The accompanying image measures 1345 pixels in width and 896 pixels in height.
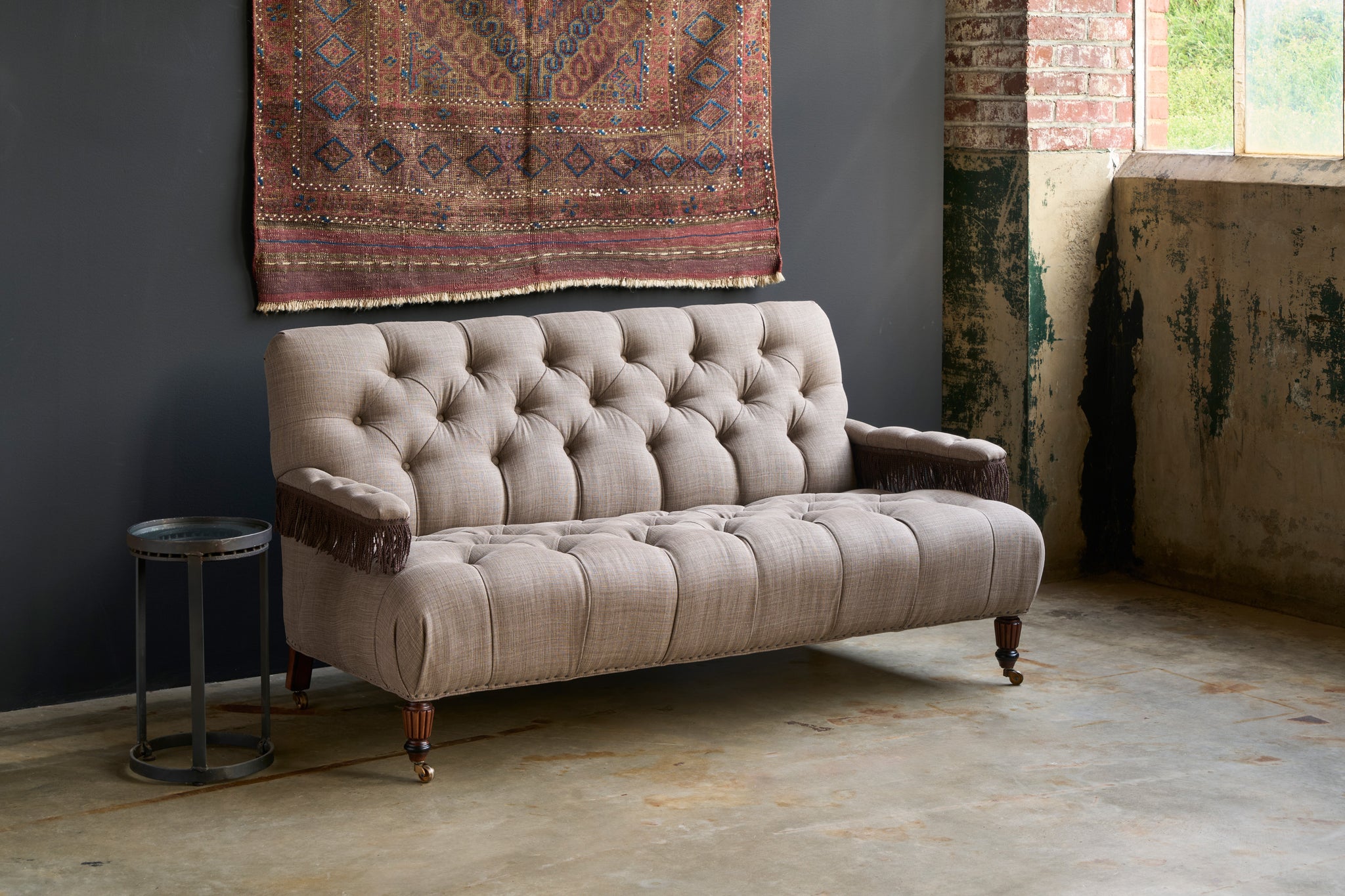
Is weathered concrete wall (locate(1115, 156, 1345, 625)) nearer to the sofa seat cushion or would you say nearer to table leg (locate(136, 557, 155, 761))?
the sofa seat cushion

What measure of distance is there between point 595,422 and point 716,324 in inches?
20.2

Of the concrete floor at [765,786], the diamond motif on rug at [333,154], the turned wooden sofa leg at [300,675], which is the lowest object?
the concrete floor at [765,786]

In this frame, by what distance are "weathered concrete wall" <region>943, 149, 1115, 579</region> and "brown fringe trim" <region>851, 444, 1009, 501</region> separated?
2.81 feet

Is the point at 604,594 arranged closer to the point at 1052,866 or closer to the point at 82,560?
the point at 1052,866

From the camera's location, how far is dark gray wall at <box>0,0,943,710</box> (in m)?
3.60

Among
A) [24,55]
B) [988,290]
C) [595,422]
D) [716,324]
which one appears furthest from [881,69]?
[24,55]

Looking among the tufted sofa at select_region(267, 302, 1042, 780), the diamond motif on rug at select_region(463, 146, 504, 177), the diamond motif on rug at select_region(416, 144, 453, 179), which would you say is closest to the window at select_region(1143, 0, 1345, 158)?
the tufted sofa at select_region(267, 302, 1042, 780)

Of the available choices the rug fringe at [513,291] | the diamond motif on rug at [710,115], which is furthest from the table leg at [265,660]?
the diamond motif on rug at [710,115]

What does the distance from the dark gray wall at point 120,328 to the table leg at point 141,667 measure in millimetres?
498

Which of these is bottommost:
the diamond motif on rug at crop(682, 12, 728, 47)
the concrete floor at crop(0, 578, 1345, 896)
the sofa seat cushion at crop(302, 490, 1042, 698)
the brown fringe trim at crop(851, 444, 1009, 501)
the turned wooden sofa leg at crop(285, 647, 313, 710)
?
the concrete floor at crop(0, 578, 1345, 896)

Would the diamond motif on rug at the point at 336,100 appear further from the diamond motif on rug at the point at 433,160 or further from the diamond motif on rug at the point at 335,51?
the diamond motif on rug at the point at 433,160

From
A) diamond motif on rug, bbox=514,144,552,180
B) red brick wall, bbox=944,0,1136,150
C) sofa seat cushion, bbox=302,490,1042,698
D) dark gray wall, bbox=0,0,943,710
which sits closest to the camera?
sofa seat cushion, bbox=302,490,1042,698

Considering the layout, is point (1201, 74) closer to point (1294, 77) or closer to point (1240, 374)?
point (1294, 77)

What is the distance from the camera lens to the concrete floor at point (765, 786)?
2.68 metres
